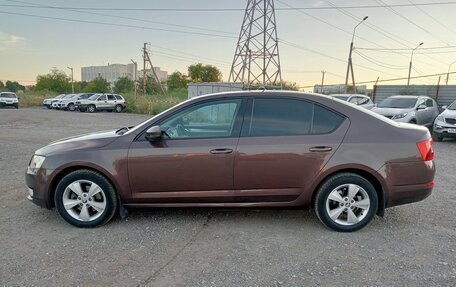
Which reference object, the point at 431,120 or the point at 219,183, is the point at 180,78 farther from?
the point at 219,183

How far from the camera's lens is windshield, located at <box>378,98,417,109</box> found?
11.2m

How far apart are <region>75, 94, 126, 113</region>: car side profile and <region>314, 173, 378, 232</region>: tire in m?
27.4

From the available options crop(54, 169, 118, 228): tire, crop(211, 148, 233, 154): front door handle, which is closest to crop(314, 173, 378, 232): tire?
crop(211, 148, 233, 154): front door handle

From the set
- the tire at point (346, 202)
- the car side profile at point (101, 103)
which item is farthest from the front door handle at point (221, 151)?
the car side profile at point (101, 103)

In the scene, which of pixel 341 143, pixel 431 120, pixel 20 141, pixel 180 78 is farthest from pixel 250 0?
pixel 180 78

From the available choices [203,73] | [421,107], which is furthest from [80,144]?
[203,73]

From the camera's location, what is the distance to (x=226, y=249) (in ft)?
10.0

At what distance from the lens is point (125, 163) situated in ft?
11.1

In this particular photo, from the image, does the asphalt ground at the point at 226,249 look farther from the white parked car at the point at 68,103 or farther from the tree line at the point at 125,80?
the tree line at the point at 125,80

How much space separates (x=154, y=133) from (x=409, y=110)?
10.4 meters

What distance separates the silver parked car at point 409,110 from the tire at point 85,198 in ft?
32.8

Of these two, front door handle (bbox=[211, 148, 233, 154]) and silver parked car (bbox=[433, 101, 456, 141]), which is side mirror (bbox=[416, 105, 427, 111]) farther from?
front door handle (bbox=[211, 148, 233, 154])

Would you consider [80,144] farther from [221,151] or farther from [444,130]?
[444,130]

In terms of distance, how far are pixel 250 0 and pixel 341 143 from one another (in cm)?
3255
